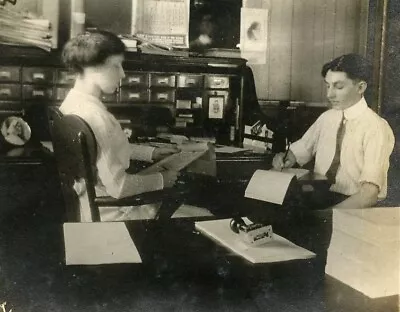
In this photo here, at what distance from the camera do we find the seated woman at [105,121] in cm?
209

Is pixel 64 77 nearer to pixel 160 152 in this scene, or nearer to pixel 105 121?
pixel 160 152

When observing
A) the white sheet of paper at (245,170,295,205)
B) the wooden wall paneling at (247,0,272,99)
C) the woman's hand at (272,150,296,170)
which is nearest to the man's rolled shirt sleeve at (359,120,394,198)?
the woman's hand at (272,150,296,170)

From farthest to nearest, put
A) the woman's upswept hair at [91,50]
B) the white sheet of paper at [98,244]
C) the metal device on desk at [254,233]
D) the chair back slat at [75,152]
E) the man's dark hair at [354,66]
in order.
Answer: the man's dark hair at [354,66], the woman's upswept hair at [91,50], the chair back slat at [75,152], the metal device on desk at [254,233], the white sheet of paper at [98,244]

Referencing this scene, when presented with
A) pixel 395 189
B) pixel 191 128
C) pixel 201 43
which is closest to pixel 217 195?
pixel 191 128

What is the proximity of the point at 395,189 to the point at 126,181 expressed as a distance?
1.30 meters

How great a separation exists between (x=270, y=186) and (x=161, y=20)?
155 centimetres

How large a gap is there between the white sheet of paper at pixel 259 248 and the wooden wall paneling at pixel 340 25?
217cm

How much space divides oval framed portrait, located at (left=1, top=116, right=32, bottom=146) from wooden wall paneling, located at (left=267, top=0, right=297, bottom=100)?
64.9 inches

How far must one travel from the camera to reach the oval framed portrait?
281cm

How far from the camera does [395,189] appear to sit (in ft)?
7.97

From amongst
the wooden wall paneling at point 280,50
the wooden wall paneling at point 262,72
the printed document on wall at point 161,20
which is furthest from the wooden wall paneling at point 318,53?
the printed document on wall at point 161,20

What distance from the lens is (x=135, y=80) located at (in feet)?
10.1

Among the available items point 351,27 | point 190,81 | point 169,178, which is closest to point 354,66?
point 351,27

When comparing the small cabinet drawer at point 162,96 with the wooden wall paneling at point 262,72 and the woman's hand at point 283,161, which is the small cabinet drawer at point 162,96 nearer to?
the wooden wall paneling at point 262,72
